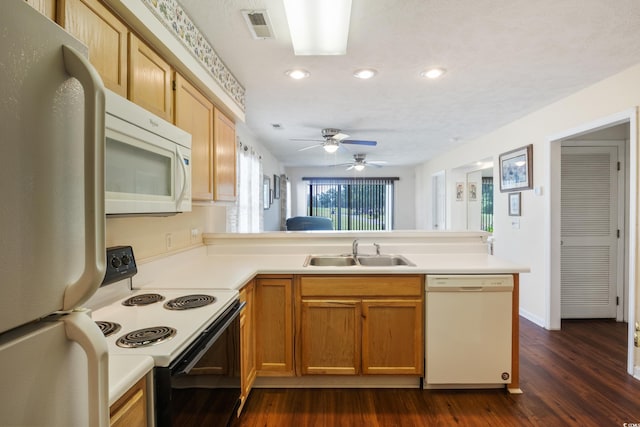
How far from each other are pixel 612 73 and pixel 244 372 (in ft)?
11.5

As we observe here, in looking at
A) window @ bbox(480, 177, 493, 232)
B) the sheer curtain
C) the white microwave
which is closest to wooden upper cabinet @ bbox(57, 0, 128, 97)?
the white microwave

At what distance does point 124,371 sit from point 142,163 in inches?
30.6

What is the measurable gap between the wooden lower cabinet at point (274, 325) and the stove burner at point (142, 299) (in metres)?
0.70

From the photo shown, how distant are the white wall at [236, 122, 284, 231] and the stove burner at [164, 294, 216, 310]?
274 cm

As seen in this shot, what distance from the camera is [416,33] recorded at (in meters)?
1.90

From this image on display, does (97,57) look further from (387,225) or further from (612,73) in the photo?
(387,225)

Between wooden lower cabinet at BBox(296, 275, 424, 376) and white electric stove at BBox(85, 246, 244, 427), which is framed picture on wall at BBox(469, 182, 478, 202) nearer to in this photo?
wooden lower cabinet at BBox(296, 275, 424, 376)

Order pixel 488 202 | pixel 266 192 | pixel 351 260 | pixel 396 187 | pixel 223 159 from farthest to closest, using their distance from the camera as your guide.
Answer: pixel 396 187, pixel 488 202, pixel 266 192, pixel 351 260, pixel 223 159

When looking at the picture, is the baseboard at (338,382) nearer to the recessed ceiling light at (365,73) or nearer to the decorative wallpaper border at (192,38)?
the decorative wallpaper border at (192,38)

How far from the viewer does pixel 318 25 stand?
5.57ft

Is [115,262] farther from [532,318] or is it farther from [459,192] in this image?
[459,192]

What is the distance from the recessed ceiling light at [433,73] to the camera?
94.4 inches

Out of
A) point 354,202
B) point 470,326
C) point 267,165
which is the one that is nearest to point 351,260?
point 470,326

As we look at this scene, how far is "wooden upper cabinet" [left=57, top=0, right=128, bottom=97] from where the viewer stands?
1.02 meters
